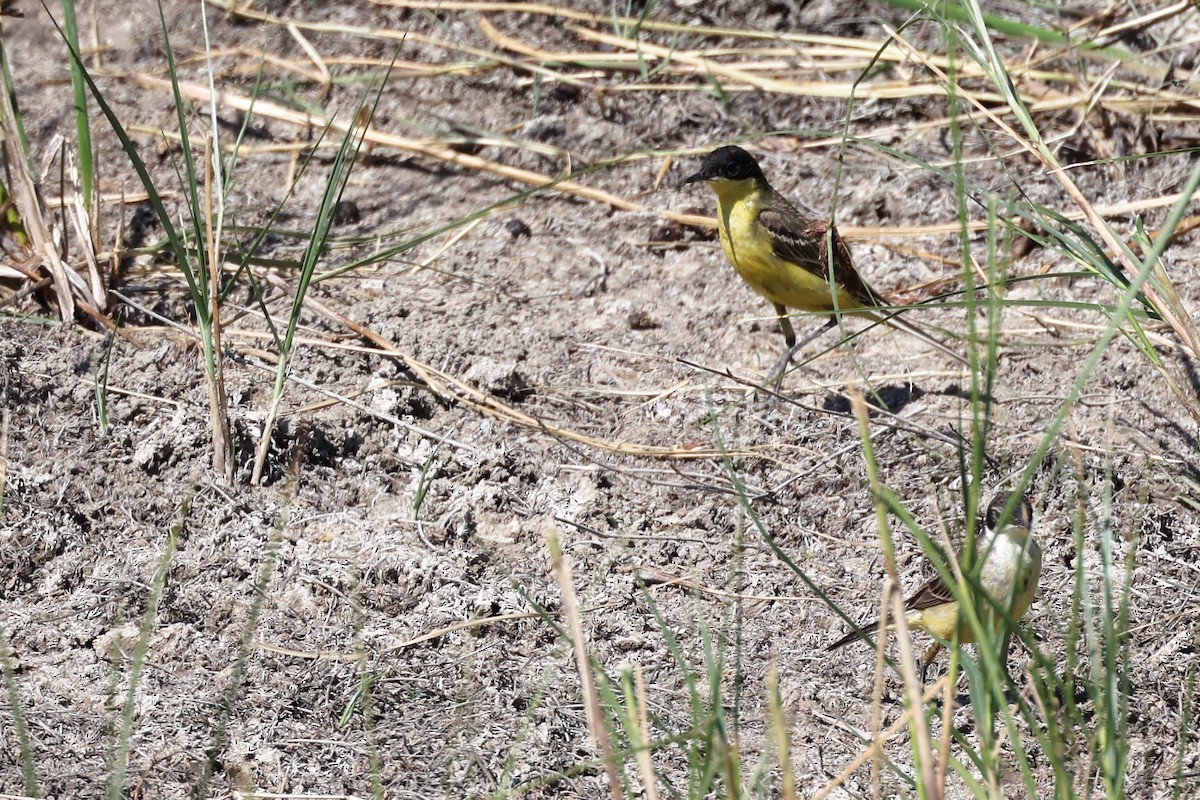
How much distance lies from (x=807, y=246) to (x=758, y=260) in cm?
24

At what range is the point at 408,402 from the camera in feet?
14.0

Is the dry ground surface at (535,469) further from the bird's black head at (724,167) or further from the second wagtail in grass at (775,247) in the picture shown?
the bird's black head at (724,167)

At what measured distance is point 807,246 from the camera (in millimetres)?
5070

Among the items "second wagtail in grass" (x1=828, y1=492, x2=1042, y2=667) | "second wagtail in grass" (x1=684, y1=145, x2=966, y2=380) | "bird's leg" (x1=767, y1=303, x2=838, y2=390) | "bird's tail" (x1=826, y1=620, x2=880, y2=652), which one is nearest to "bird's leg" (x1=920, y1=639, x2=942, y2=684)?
"second wagtail in grass" (x1=828, y1=492, x2=1042, y2=667)

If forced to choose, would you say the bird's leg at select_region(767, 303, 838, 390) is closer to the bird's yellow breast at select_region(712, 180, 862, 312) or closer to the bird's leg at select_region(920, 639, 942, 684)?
the bird's yellow breast at select_region(712, 180, 862, 312)

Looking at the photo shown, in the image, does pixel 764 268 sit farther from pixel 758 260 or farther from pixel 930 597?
pixel 930 597

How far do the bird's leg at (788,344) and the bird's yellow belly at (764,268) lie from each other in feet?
0.27

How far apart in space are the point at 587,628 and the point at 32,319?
2.17 m

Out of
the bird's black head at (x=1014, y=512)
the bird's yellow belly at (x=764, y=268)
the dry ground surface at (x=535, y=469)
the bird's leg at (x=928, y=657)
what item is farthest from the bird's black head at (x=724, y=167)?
the bird's leg at (x=928, y=657)

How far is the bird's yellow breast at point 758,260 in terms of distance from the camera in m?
4.99

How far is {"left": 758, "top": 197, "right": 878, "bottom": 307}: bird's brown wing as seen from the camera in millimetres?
4855

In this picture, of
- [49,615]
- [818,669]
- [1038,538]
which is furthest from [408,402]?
[1038,538]

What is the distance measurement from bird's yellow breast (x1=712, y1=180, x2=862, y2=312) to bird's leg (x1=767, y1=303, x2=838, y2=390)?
0.29ft

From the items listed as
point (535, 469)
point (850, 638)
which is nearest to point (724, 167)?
point (535, 469)
